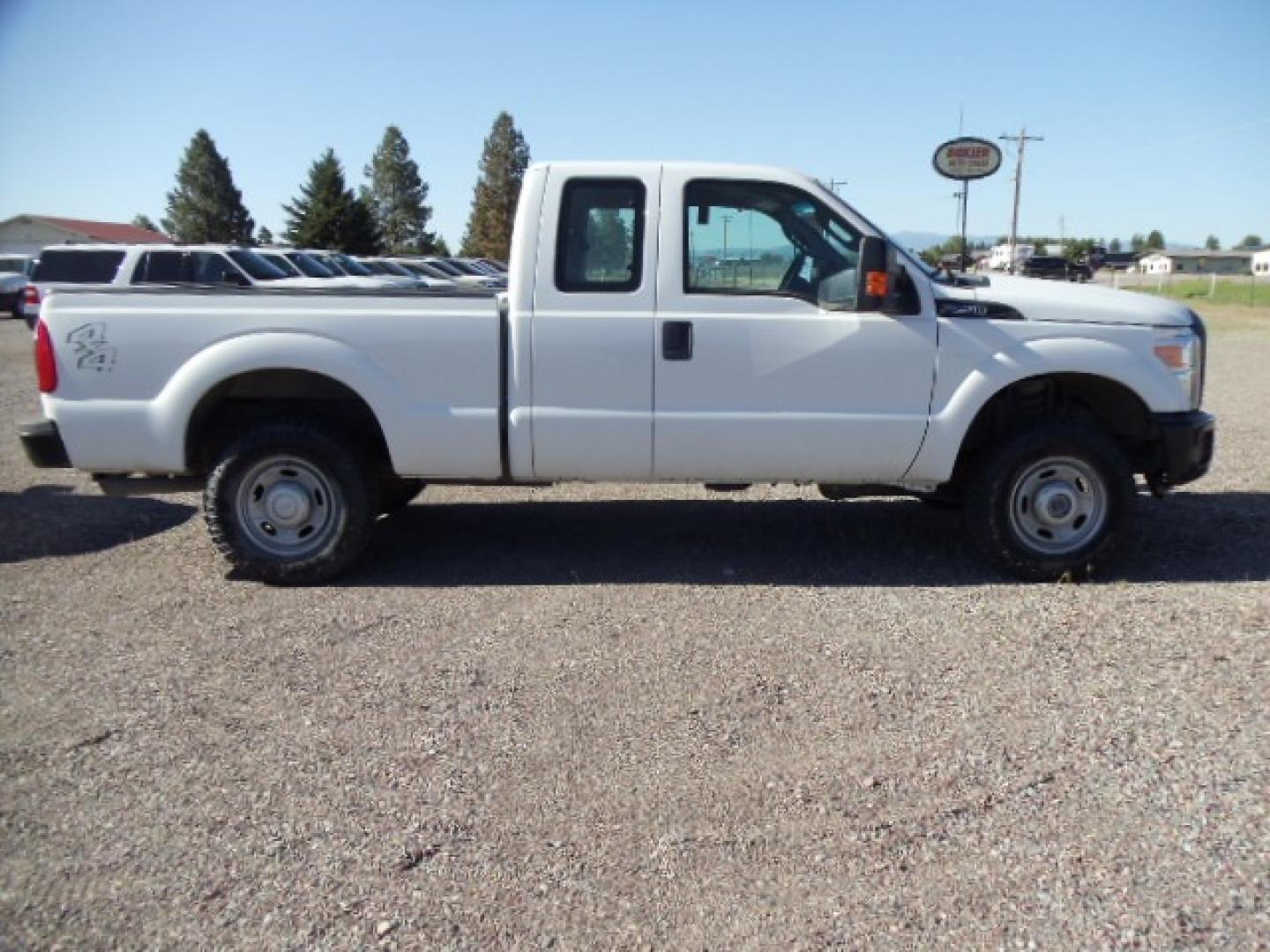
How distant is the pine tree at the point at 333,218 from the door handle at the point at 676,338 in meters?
51.1

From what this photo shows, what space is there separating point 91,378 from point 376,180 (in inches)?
2592

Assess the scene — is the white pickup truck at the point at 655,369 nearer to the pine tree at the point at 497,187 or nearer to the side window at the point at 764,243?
the side window at the point at 764,243

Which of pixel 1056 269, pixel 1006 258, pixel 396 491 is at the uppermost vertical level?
pixel 1006 258

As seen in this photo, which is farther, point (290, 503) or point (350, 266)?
point (350, 266)

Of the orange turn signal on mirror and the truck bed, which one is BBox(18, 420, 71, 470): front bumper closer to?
the truck bed

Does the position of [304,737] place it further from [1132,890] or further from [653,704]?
[1132,890]

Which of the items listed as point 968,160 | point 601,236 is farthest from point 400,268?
point 601,236

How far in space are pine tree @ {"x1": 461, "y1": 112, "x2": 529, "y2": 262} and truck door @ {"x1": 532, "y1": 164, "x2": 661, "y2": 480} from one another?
50837mm

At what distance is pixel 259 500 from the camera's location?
17.4ft

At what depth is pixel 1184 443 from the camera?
16.7 feet

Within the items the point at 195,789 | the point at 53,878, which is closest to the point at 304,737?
the point at 195,789

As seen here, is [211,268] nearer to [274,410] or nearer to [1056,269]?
[274,410]

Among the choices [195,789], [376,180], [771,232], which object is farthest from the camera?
[376,180]

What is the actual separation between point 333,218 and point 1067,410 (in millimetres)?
52298
